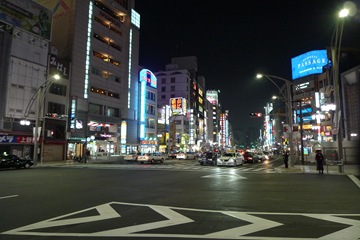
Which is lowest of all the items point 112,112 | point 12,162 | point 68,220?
point 68,220

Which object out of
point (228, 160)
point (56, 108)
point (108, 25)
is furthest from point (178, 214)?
point (108, 25)

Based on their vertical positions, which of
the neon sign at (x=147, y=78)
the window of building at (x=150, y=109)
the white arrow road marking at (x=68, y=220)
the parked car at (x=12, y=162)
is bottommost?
the white arrow road marking at (x=68, y=220)

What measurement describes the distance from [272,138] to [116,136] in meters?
128

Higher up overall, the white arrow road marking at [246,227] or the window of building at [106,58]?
the window of building at [106,58]

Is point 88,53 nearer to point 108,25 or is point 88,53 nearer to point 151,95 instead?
point 108,25

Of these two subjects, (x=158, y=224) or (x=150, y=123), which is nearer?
(x=158, y=224)

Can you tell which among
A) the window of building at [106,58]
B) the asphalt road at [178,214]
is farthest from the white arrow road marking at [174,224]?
the window of building at [106,58]

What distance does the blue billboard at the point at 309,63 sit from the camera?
10288 centimetres

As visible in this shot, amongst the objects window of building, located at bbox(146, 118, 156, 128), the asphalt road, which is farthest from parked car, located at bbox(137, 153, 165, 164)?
window of building, located at bbox(146, 118, 156, 128)

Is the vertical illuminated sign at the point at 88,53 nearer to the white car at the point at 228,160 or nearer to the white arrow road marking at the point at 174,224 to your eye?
the white car at the point at 228,160

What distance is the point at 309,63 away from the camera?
106500 mm

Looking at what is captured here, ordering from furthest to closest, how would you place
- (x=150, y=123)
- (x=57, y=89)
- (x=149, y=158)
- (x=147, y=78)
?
(x=150, y=123), (x=147, y=78), (x=57, y=89), (x=149, y=158)

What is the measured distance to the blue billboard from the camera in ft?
338

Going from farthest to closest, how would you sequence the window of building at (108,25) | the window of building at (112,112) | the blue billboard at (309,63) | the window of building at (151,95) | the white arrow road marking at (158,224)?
1. the blue billboard at (309,63)
2. the window of building at (151,95)
3. the window of building at (112,112)
4. the window of building at (108,25)
5. the white arrow road marking at (158,224)
